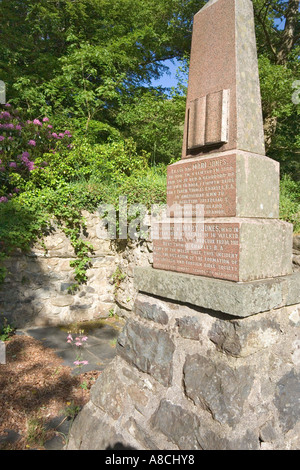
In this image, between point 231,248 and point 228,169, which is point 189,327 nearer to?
point 231,248

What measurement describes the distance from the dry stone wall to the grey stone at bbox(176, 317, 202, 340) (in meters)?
3.13

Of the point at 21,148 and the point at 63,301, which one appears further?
the point at 21,148

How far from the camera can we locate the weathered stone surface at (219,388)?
5.36ft

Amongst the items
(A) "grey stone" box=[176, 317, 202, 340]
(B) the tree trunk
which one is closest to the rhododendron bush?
(A) "grey stone" box=[176, 317, 202, 340]

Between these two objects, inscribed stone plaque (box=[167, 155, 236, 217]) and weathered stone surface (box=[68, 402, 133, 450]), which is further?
weathered stone surface (box=[68, 402, 133, 450])

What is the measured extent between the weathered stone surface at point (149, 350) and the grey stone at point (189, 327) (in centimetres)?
12

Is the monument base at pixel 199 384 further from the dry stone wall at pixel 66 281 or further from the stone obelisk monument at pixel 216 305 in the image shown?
the dry stone wall at pixel 66 281

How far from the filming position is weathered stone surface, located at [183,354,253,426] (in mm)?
1634

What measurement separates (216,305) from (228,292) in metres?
0.13

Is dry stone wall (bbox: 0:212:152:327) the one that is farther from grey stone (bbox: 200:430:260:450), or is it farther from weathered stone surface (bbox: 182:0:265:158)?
grey stone (bbox: 200:430:260:450)

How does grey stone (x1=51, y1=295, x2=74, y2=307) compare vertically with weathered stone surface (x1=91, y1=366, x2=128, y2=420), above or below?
below

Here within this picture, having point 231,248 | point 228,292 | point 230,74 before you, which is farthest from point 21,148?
point 228,292

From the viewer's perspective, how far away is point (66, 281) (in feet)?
18.4
